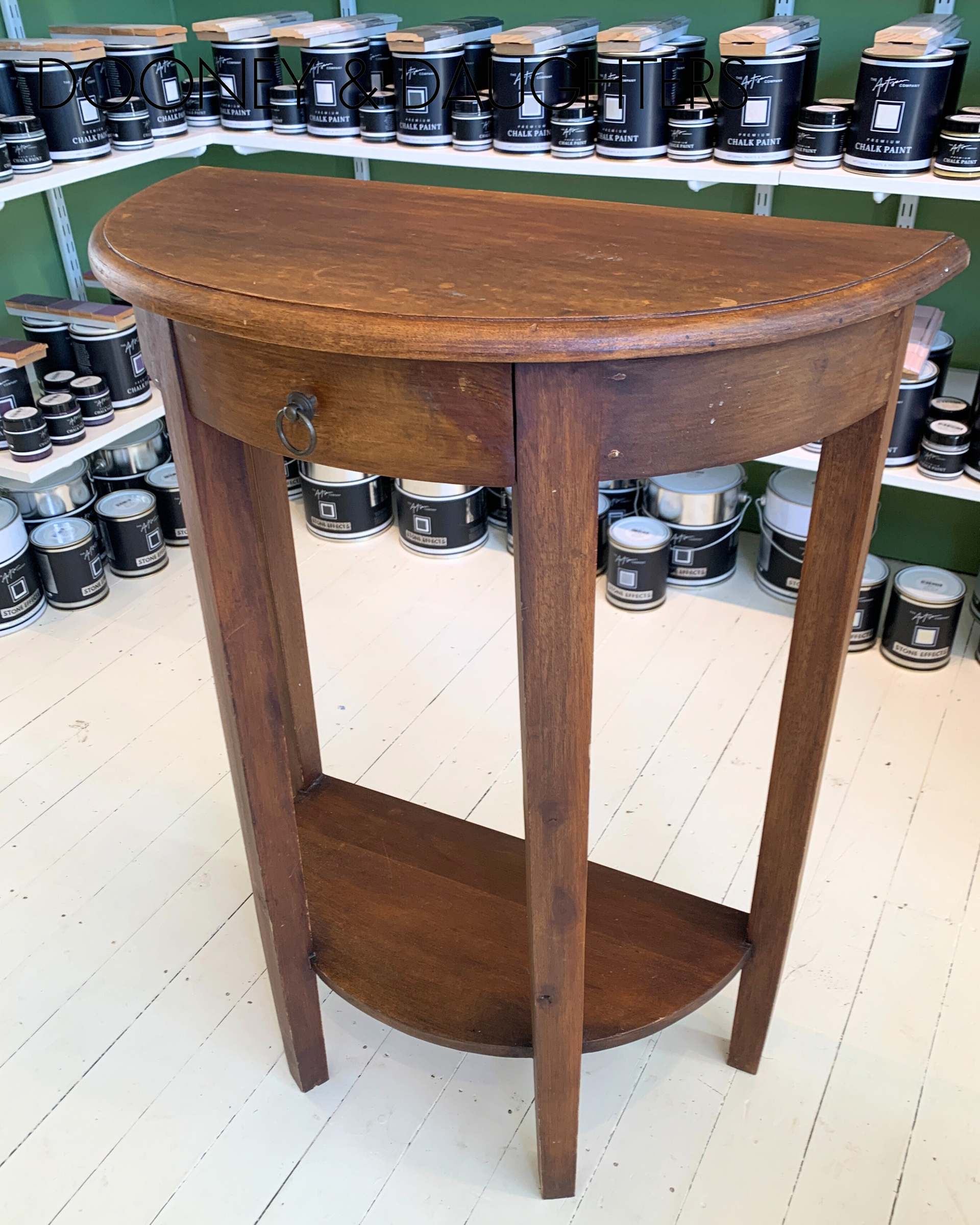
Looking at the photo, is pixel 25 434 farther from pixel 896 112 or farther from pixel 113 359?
pixel 896 112

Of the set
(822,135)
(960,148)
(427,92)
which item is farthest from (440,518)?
(960,148)

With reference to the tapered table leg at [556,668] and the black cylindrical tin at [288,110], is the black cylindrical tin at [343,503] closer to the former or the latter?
the black cylindrical tin at [288,110]

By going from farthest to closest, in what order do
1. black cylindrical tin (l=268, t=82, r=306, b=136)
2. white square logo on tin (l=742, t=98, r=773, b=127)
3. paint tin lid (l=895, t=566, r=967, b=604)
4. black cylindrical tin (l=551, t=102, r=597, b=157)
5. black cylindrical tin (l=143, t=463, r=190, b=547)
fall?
black cylindrical tin (l=143, t=463, r=190, b=547)
black cylindrical tin (l=268, t=82, r=306, b=136)
paint tin lid (l=895, t=566, r=967, b=604)
black cylindrical tin (l=551, t=102, r=597, b=157)
white square logo on tin (l=742, t=98, r=773, b=127)

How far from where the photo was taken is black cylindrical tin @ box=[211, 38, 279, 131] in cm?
199

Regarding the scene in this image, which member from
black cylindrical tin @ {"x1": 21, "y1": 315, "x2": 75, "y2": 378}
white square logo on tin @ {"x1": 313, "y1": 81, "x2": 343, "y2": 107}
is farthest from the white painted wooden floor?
white square logo on tin @ {"x1": 313, "y1": 81, "x2": 343, "y2": 107}

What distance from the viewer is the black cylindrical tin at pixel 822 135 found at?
1.59 metres

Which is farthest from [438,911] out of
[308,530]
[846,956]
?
[308,530]

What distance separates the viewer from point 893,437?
1767mm

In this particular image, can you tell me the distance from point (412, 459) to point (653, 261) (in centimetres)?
23

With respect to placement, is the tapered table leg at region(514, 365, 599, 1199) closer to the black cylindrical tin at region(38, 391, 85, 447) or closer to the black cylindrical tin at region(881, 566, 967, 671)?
the black cylindrical tin at region(881, 566, 967, 671)

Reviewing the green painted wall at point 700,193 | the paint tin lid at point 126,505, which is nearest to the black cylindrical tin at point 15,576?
the paint tin lid at point 126,505

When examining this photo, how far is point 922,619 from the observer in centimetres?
187

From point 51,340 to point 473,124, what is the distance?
2.97 feet

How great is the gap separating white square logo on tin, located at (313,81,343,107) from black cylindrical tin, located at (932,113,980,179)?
102 cm
